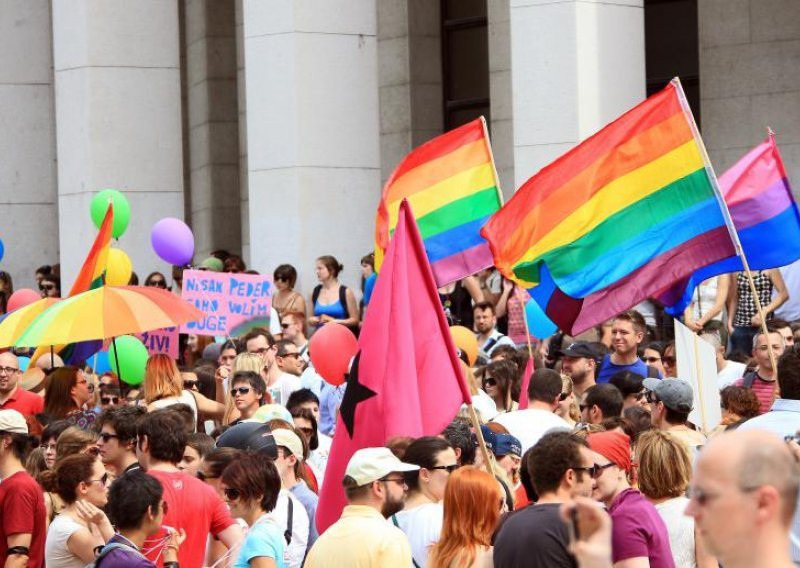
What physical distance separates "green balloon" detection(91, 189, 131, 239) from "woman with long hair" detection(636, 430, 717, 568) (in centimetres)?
1114

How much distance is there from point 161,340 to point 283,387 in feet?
8.23

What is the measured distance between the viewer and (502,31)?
20.5 metres

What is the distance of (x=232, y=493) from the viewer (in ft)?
24.6

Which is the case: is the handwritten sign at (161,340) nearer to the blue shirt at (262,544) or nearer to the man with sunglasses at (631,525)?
the blue shirt at (262,544)

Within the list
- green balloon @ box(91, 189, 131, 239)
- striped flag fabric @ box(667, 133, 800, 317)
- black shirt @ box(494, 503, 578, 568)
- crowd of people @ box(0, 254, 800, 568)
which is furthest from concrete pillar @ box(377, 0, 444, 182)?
black shirt @ box(494, 503, 578, 568)

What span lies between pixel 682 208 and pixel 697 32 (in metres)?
10.2

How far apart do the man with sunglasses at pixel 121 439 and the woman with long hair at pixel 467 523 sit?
2.41 meters

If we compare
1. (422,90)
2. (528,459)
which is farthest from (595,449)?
(422,90)

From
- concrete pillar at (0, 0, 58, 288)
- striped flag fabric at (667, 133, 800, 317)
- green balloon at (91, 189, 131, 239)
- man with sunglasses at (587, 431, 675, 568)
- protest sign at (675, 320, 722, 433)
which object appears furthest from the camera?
concrete pillar at (0, 0, 58, 288)

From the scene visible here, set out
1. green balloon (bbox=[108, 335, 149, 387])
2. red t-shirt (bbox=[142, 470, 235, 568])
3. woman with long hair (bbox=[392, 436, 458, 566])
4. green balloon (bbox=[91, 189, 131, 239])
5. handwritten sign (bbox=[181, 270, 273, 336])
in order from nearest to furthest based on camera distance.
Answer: woman with long hair (bbox=[392, 436, 458, 566]), red t-shirt (bbox=[142, 470, 235, 568]), green balloon (bbox=[108, 335, 149, 387]), handwritten sign (bbox=[181, 270, 273, 336]), green balloon (bbox=[91, 189, 131, 239])

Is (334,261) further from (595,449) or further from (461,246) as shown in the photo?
(595,449)

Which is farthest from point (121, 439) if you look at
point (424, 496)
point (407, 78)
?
point (407, 78)

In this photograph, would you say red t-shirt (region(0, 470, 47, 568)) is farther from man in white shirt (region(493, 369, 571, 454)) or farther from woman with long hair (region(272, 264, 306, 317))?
woman with long hair (region(272, 264, 306, 317))

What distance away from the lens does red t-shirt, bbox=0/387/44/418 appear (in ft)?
42.1
